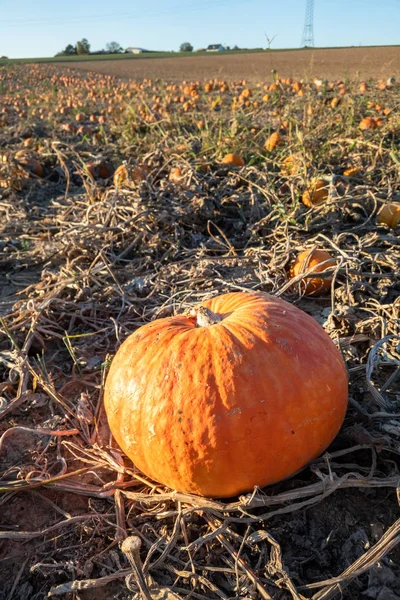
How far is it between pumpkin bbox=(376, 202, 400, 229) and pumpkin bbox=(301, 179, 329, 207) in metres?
0.52

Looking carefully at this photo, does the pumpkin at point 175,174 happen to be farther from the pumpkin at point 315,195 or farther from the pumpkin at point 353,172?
the pumpkin at point 353,172

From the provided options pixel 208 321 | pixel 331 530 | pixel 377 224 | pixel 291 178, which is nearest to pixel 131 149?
pixel 291 178

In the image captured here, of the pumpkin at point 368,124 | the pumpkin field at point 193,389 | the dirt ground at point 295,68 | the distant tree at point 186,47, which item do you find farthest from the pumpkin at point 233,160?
the distant tree at point 186,47

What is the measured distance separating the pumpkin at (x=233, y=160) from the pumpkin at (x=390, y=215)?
6.33 feet

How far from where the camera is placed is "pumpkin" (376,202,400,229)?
156 inches

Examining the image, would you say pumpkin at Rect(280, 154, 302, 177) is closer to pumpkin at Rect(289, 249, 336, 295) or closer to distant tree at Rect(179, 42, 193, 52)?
pumpkin at Rect(289, 249, 336, 295)

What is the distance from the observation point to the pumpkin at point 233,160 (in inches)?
212

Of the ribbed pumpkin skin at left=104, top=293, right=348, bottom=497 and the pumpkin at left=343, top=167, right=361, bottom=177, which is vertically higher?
the pumpkin at left=343, top=167, right=361, bottom=177

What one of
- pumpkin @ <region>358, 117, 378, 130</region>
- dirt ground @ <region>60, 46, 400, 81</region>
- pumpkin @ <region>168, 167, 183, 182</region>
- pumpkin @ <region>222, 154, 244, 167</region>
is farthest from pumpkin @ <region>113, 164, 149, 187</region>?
dirt ground @ <region>60, 46, 400, 81</region>

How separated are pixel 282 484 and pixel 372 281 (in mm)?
1935

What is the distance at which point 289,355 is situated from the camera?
1.74 metres

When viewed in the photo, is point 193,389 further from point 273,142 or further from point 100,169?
point 100,169

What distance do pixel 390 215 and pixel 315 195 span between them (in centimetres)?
70

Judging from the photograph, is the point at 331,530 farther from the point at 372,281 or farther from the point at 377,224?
the point at 377,224
